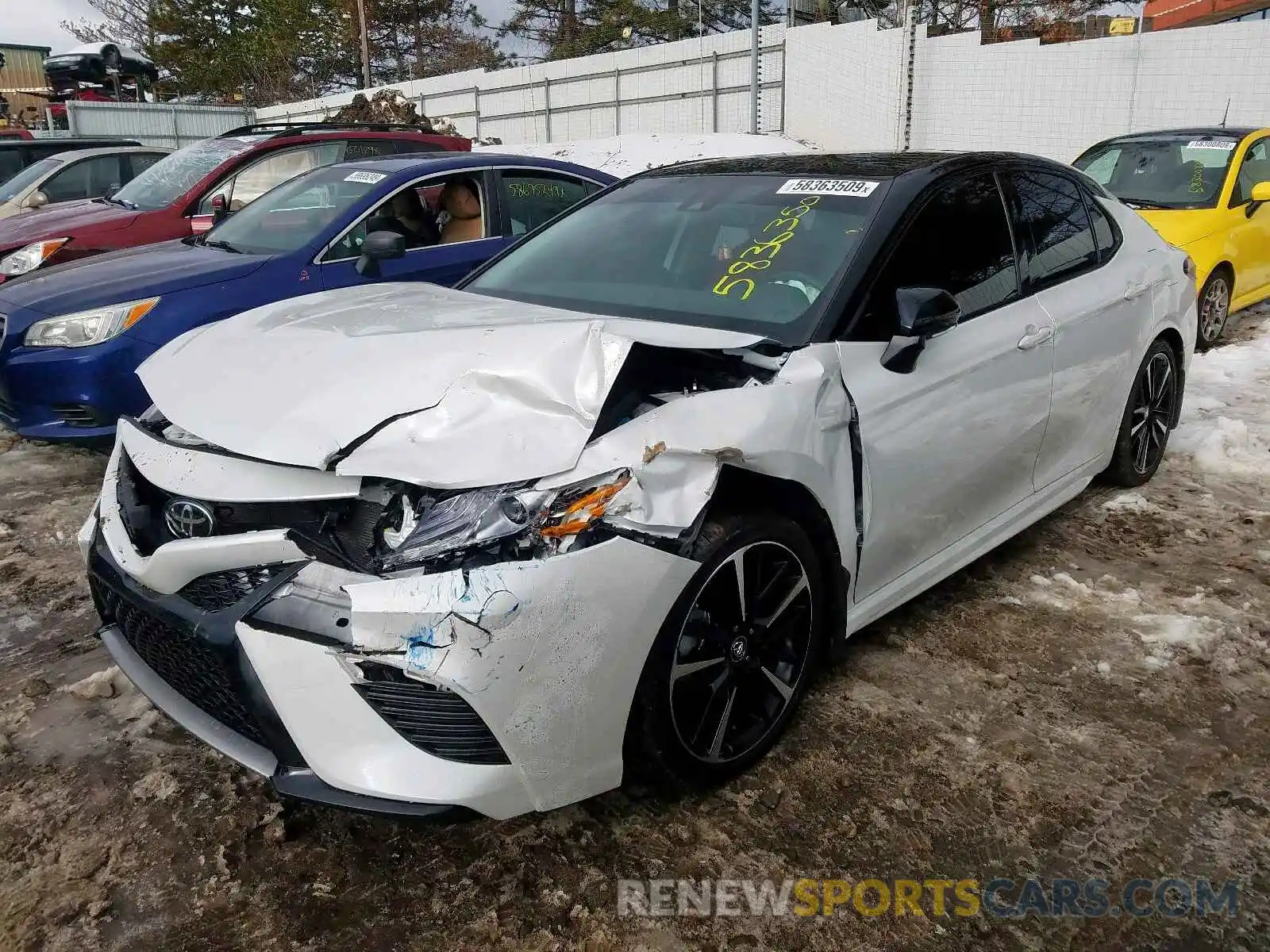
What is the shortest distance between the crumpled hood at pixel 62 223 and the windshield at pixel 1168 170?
7.73 meters

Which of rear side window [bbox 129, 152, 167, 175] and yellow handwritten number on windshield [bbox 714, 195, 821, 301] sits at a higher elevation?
rear side window [bbox 129, 152, 167, 175]

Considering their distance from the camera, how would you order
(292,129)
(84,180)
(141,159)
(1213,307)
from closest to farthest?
1. (1213,307)
2. (292,129)
3. (84,180)
4. (141,159)

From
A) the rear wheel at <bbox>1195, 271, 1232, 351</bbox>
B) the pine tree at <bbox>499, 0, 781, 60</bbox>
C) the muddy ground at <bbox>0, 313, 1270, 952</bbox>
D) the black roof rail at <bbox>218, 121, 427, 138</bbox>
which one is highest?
Answer: the pine tree at <bbox>499, 0, 781, 60</bbox>

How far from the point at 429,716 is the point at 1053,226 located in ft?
10.3

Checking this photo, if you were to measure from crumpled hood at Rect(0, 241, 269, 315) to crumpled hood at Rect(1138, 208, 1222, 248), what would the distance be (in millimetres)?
6229

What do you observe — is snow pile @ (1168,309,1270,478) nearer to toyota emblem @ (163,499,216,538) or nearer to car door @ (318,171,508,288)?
car door @ (318,171,508,288)

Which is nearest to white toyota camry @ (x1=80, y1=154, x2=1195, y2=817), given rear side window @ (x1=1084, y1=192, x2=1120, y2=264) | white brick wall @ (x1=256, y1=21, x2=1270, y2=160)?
rear side window @ (x1=1084, y1=192, x2=1120, y2=264)

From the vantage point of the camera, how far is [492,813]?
2088mm

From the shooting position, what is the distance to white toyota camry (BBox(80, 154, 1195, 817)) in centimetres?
204

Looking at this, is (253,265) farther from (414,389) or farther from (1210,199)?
(1210,199)

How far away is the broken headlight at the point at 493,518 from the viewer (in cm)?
207

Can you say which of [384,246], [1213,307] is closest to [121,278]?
[384,246]

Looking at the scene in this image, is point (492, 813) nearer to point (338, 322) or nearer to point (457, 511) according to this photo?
point (457, 511)

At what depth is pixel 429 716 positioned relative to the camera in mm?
2020
